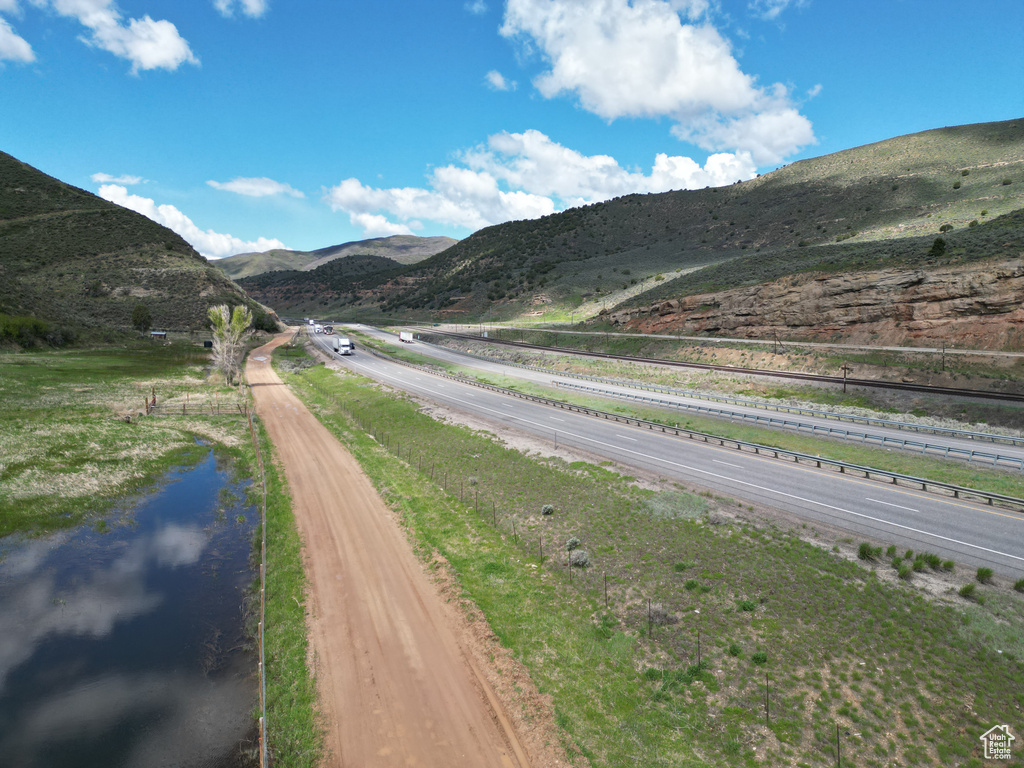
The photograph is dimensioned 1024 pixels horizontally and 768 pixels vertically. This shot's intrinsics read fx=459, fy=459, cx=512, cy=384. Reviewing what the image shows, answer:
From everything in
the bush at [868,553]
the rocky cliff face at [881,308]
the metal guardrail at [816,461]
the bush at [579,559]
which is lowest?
the bush at [579,559]

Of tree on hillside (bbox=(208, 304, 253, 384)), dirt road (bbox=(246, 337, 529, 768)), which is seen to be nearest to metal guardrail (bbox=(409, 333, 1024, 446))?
dirt road (bbox=(246, 337, 529, 768))

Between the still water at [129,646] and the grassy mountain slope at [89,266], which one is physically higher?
the grassy mountain slope at [89,266]

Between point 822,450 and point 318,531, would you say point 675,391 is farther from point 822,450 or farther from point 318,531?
point 318,531

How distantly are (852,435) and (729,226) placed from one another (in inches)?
3909

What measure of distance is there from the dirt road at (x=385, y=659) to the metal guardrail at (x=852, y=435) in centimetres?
2715

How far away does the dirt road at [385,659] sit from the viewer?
34.7 feet

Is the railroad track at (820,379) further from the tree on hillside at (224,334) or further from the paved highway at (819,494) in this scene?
the tree on hillside at (224,334)

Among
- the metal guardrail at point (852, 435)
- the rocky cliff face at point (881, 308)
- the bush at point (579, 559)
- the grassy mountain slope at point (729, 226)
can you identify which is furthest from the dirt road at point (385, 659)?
the grassy mountain slope at point (729, 226)

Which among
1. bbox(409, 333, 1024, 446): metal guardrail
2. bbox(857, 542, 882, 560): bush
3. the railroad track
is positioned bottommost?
bbox(857, 542, 882, 560): bush

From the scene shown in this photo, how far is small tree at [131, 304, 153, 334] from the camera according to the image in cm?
8038

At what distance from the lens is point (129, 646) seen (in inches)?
570

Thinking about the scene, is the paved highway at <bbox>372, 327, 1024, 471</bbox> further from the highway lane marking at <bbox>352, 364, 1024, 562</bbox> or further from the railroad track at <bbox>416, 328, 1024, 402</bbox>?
A: the highway lane marking at <bbox>352, 364, 1024, 562</bbox>

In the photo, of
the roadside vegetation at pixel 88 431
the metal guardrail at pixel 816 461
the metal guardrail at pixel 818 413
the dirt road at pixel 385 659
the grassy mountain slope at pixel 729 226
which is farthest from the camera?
the grassy mountain slope at pixel 729 226

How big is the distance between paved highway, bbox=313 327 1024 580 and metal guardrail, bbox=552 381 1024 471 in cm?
711
